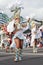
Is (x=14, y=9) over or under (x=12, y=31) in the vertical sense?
over

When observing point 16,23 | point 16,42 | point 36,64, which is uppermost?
point 16,23

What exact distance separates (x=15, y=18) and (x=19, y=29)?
454 mm

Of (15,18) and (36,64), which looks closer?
(36,64)

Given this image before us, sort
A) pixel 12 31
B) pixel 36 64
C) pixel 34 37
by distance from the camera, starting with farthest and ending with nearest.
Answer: pixel 34 37
pixel 12 31
pixel 36 64

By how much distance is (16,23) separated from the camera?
36.1 feet

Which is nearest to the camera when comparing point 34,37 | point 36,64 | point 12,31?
point 36,64

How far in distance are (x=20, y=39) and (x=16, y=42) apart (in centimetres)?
19

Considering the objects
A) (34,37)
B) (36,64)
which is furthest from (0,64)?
(34,37)

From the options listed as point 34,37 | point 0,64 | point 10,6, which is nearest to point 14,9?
point 10,6

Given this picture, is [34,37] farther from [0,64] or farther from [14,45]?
[0,64]

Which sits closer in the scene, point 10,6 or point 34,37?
point 10,6

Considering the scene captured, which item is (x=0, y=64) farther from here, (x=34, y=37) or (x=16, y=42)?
(x=34, y=37)

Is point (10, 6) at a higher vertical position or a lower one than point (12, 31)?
higher

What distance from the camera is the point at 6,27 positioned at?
36.3ft
